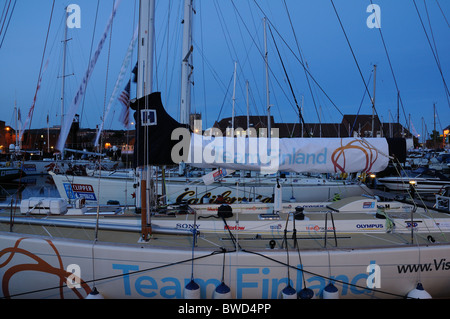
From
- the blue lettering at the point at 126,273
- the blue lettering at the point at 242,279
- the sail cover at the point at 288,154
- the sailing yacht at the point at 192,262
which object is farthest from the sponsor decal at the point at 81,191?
the blue lettering at the point at 242,279

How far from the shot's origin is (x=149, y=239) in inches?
171

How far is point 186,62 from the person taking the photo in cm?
988

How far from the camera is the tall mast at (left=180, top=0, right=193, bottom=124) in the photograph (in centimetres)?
965

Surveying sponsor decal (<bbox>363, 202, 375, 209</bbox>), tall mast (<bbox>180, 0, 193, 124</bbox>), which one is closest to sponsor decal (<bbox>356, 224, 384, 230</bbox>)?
sponsor decal (<bbox>363, 202, 375, 209</bbox>)

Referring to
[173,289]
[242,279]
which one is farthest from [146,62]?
[242,279]

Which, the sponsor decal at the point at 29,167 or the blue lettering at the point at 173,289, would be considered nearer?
the blue lettering at the point at 173,289

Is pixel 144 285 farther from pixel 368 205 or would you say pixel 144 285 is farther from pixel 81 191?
pixel 81 191

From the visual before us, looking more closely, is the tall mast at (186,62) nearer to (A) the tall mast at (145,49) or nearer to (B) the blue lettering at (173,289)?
(A) the tall mast at (145,49)

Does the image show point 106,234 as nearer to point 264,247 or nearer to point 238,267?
point 238,267

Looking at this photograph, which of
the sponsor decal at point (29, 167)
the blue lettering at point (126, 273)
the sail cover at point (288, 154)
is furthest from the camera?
the sponsor decal at point (29, 167)

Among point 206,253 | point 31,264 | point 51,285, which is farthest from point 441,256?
point 31,264

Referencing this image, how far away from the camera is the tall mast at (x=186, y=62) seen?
31.7ft

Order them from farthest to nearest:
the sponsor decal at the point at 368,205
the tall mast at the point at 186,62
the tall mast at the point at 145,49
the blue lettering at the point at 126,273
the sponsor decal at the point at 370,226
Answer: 1. the tall mast at the point at 186,62
2. the sponsor decal at the point at 368,205
3. the sponsor decal at the point at 370,226
4. the tall mast at the point at 145,49
5. the blue lettering at the point at 126,273
